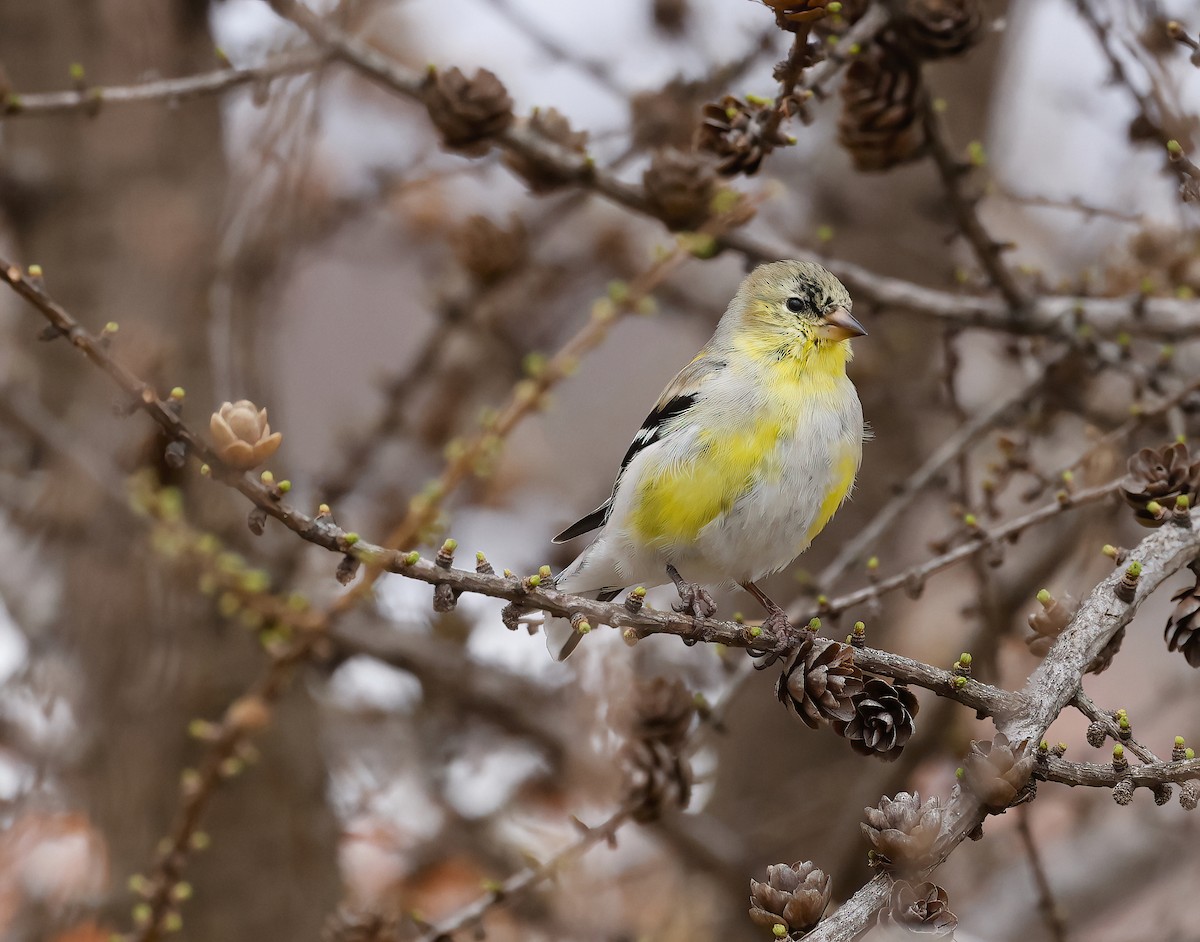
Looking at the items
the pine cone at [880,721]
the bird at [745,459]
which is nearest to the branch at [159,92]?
the bird at [745,459]

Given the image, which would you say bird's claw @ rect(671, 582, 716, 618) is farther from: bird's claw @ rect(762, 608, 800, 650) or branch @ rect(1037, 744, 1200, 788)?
branch @ rect(1037, 744, 1200, 788)

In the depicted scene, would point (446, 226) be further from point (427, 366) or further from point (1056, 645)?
point (1056, 645)

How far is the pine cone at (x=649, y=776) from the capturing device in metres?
2.24

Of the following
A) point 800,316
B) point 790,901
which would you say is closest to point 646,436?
point 800,316

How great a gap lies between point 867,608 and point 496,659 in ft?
5.76

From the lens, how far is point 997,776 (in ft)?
4.76

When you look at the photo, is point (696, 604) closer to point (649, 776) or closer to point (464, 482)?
point (649, 776)

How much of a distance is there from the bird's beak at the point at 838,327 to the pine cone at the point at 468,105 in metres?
0.97

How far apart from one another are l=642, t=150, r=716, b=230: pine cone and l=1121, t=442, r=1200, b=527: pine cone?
1.08 metres

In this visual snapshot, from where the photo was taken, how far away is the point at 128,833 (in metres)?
3.08

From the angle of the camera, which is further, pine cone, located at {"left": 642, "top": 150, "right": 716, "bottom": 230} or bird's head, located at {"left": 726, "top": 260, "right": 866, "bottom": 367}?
bird's head, located at {"left": 726, "top": 260, "right": 866, "bottom": 367}

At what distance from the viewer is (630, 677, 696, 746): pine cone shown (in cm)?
228

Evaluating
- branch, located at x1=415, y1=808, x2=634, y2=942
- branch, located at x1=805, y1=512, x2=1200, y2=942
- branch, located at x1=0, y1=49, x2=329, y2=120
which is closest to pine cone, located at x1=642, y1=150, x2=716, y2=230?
branch, located at x1=0, y1=49, x2=329, y2=120

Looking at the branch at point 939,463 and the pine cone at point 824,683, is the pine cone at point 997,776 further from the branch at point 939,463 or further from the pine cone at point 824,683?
the branch at point 939,463
